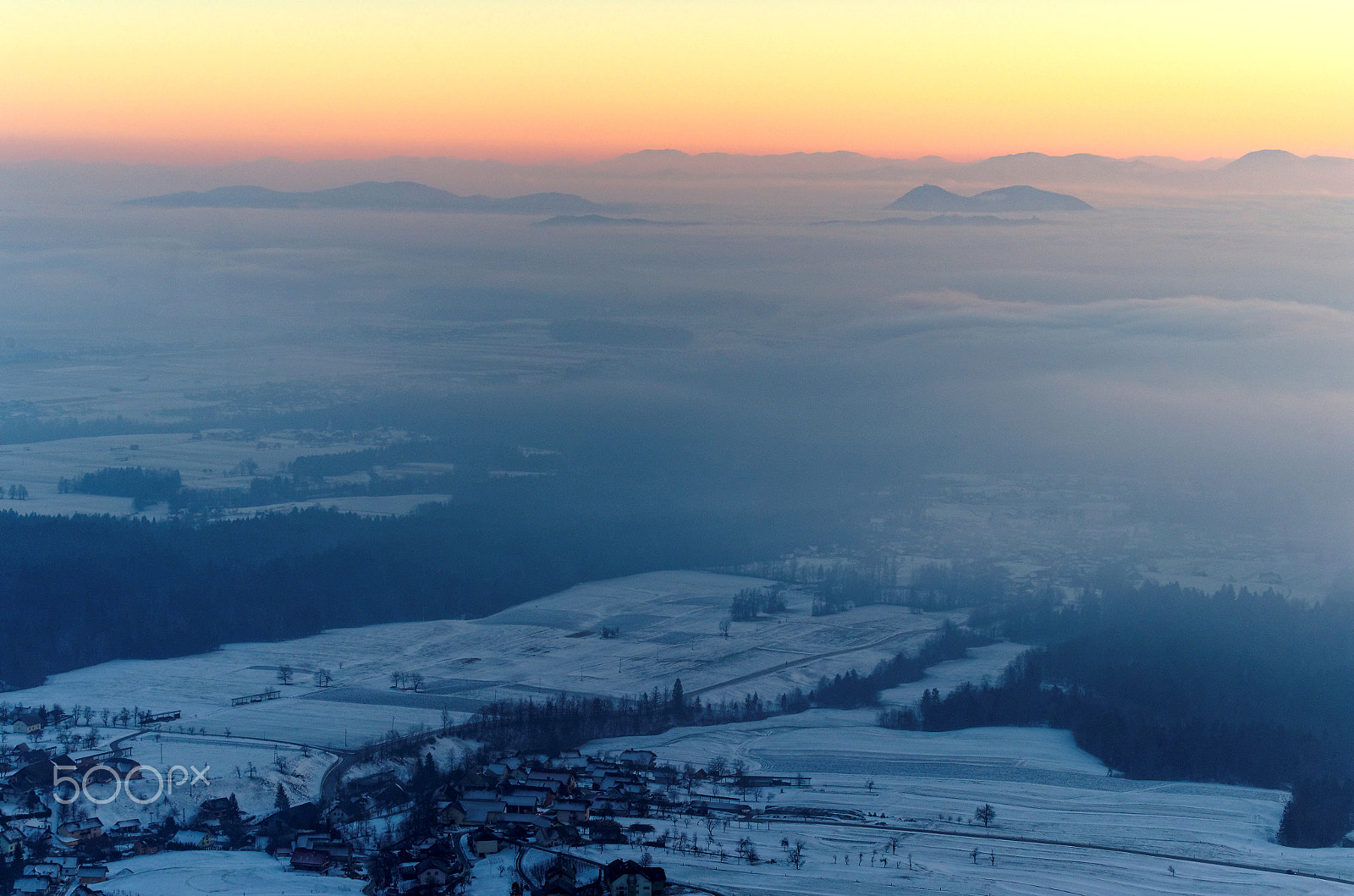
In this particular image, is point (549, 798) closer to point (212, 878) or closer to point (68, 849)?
point (212, 878)

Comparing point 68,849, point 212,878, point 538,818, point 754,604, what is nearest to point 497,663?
point 754,604

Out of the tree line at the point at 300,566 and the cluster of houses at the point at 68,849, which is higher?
the cluster of houses at the point at 68,849

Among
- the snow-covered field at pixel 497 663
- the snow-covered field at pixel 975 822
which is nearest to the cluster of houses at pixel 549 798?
the snow-covered field at pixel 975 822

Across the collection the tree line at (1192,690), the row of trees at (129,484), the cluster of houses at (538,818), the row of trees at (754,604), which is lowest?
the row of trees at (754,604)

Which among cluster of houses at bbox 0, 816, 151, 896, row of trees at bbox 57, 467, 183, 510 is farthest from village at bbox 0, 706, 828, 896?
row of trees at bbox 57, 467, 183, 510

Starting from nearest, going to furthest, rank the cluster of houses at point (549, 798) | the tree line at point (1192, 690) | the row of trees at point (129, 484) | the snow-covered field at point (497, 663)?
the cluster of houses at point (549, 798) → the tree line at point (1192, 690) → the snow-covered field at point (497, 663) → the row of trees at point (129, 484)

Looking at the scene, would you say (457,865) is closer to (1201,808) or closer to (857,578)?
(1201,808)

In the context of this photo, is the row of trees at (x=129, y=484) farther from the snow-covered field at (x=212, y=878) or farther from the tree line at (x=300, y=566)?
the snow-covered field at (x=212, y=878)

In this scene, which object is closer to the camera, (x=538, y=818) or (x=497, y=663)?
(x=538, y=818)
